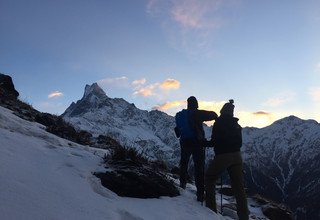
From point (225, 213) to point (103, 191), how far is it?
4.15 meters

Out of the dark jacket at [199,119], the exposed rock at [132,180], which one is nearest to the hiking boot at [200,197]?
the exposed rock at [132,180]

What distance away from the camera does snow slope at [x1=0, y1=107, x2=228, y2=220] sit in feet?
19.3

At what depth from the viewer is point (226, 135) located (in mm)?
9891

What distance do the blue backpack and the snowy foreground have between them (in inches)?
55.3

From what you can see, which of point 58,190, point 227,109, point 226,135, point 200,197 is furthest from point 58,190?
point 227,109

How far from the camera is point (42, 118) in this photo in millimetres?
14203

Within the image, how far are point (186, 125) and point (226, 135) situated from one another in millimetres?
1377

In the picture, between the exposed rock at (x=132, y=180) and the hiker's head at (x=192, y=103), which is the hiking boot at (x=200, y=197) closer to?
the exposed rock at (x=132, y=180)

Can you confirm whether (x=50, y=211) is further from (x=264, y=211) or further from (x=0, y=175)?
(x=264, y=211)

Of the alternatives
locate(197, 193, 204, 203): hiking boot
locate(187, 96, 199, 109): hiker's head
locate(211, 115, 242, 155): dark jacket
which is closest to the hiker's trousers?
locate(211, 115, 242, 155): dark jacket

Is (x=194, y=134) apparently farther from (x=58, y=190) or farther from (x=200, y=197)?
(x=58, y=190)

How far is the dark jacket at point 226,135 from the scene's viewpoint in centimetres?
984

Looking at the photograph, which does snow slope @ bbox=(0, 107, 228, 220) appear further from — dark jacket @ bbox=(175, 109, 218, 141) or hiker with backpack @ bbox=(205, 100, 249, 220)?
dark jacket @ bbox=(175, 109, 218, 141)

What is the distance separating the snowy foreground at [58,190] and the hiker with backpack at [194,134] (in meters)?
0.78
